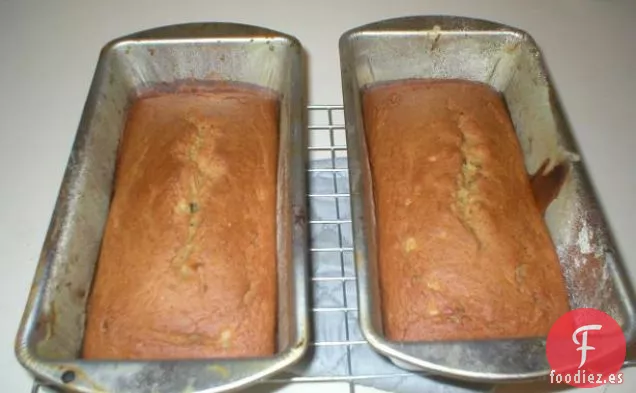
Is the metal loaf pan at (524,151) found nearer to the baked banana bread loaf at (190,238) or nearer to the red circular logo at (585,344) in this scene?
the red circular logo at (585,344)

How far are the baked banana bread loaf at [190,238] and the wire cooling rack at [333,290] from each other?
0.62ft

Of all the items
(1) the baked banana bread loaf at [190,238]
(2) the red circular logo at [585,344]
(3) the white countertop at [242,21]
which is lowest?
(2) the red circular logo at [585,344]

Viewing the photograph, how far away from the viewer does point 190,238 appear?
1224 mm

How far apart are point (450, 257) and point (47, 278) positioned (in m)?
0.93

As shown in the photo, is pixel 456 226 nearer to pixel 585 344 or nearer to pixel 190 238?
pixel 585 344

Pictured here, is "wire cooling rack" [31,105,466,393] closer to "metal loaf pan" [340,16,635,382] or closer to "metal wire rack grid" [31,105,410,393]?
→ "metal wire rack grid" [31,105,410,393]

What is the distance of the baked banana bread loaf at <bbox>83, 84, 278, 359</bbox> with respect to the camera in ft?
3.64

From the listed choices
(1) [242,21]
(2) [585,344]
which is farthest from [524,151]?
(1) [242,21]

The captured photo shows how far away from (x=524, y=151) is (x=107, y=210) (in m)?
1.23

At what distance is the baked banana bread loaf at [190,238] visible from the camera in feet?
3.64

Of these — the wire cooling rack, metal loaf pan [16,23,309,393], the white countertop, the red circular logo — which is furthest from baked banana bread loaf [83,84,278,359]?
the red circular logo

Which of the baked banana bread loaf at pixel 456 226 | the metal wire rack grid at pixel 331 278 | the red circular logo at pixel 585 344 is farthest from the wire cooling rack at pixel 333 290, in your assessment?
the red circular logo at pixel 585 344

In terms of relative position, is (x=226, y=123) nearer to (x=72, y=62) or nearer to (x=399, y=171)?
(x=399, y=171)

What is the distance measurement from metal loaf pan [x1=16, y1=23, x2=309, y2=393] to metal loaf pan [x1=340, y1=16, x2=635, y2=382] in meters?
0.14
